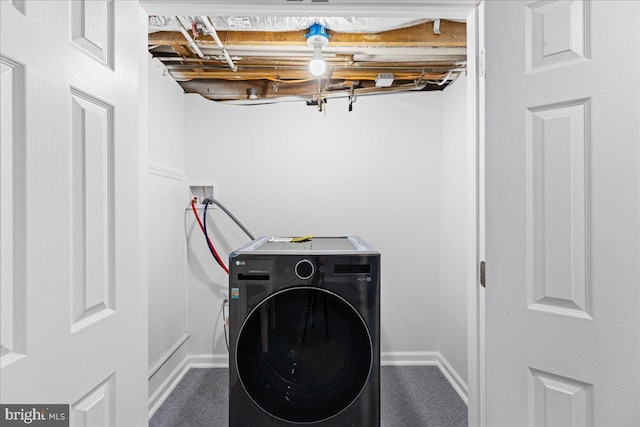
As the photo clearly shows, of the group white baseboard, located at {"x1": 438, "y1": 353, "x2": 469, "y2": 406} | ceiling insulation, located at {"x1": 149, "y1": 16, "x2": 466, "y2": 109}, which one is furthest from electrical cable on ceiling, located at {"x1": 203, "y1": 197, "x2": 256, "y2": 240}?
white baseboard, located at {"x1": 438, "y1": 353, "x2": 469, "y2": 406}

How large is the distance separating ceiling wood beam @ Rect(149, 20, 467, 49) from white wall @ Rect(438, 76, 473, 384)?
0.49 m

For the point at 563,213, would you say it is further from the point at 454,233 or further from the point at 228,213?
the point at 228,213

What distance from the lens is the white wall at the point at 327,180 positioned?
2.64 m

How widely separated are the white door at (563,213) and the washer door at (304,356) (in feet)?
1.92

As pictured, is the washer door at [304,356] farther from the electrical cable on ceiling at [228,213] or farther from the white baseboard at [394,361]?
the white baseboard at [394,361]

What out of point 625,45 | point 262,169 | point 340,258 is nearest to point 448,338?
point 340,258

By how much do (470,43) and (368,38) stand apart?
0.81 m

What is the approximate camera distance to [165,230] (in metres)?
2.25

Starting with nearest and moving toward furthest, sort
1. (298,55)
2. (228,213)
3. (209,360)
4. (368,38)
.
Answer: (368,38) < (298,55) < (228,213) < (209,360)

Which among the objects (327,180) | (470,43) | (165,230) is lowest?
(165,230)

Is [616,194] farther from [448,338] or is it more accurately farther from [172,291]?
[172,291]

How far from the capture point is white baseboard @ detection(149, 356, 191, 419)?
2045mm

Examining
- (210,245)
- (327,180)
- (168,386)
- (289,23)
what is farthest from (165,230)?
(289,23)

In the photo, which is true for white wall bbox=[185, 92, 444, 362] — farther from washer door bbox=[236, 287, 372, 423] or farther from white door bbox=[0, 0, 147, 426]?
white door bbox=[0, 0, 147, 426]
